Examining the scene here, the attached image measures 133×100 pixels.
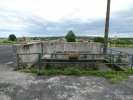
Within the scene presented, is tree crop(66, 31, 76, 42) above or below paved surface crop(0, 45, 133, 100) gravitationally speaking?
above

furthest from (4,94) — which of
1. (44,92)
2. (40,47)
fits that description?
(40,47)

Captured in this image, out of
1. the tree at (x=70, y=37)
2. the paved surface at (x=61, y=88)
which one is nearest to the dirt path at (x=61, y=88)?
the paved surface at (x=61, y=88)

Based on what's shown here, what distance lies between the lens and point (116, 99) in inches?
300

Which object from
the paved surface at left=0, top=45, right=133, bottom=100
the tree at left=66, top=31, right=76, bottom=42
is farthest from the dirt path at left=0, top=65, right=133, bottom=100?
the tree at left=66, top=31, right=76, bottom=42

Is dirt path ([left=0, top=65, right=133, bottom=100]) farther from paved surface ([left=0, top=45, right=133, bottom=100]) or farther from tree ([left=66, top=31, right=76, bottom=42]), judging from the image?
tree ([left=66, top=31, right=76, bottom=42])

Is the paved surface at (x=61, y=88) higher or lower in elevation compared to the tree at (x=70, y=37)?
lower

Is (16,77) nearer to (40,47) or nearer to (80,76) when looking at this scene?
(80,76)

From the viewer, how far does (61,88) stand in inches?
344

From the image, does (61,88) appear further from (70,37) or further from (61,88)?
(70,37)

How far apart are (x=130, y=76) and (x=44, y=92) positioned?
490 centimetres

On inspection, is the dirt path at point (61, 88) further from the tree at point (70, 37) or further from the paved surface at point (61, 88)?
the tree at point (70, 37)

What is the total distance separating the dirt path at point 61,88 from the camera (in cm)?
781

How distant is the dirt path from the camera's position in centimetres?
781

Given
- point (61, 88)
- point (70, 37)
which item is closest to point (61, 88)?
point (61, 88)
